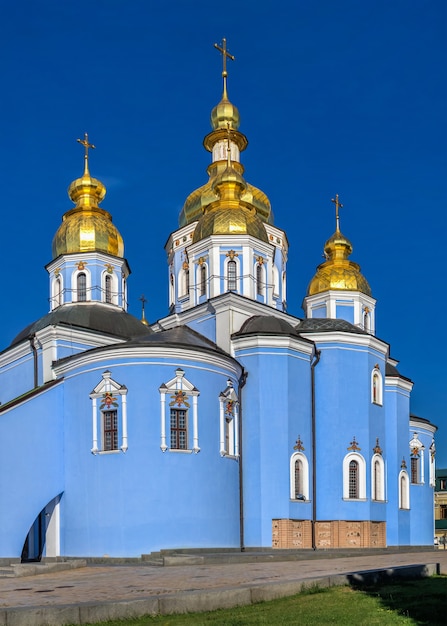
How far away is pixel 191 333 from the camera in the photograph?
24.9 meters

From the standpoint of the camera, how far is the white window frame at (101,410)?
2097 centimetres

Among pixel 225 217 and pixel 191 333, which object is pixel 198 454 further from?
pixel 225 217

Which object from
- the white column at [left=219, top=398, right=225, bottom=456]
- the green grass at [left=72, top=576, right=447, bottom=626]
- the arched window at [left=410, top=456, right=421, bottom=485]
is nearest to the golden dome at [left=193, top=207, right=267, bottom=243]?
the white column at [left=219, top=398, right=225, bottom=456]

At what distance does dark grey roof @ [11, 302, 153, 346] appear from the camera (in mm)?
26141

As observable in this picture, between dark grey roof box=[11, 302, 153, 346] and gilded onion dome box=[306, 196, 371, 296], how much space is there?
8.87 meters

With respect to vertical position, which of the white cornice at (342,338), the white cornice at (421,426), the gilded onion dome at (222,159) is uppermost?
the gilded onion dome at (222,159)

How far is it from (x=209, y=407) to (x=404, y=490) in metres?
10.9

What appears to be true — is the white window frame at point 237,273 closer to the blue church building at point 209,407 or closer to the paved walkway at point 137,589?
the blue church building at point 209,407

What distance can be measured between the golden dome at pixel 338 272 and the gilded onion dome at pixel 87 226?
343 inches

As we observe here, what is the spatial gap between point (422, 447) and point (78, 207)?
16.1 m

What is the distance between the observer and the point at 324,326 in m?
27.0

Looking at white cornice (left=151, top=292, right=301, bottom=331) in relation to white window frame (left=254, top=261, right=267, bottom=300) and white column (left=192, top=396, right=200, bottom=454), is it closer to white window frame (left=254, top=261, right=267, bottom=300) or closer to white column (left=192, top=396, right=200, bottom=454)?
white window frame (left=254, top=261, right=267, bottom=300)

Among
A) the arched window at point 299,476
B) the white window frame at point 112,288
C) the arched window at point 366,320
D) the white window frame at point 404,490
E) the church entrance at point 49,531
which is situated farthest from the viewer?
the arched window at point 366,320

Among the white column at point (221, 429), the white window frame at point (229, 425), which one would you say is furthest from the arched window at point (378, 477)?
the white column at point (221, 429)
